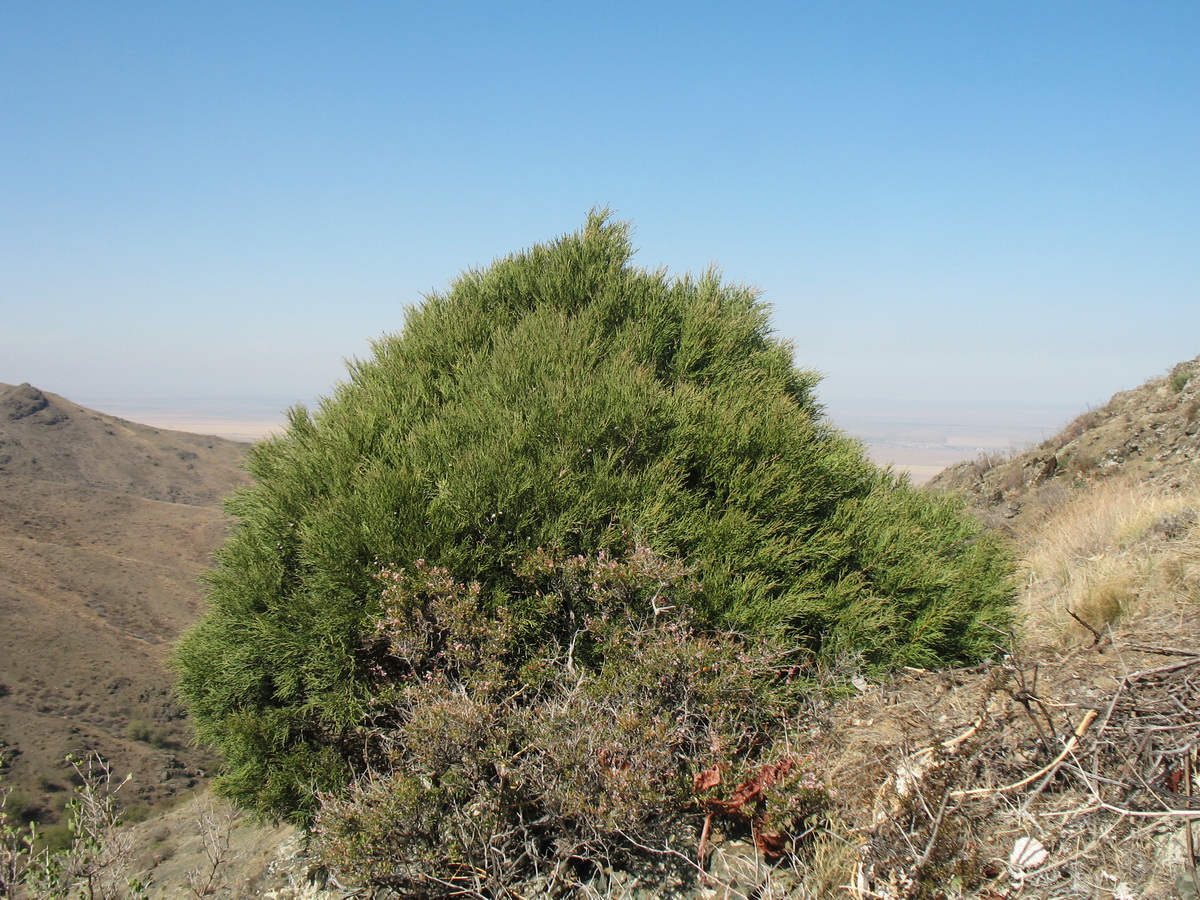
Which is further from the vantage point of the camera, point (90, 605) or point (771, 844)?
point (90, 605)

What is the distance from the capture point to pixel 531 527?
16.2 ft

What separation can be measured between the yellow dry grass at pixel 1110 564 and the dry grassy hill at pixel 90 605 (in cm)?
730

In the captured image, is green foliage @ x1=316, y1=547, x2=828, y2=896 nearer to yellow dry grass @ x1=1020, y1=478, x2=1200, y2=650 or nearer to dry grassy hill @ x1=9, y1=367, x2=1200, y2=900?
dry grassy hill @ x1=9, y1=367, x2=1200, y2=900

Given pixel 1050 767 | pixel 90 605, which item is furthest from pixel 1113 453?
pixel 90 605

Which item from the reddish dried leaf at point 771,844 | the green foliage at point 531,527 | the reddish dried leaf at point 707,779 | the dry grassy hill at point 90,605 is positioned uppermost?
the green foliage at point 531,527

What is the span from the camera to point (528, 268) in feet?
22.6

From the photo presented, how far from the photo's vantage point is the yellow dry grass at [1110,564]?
20.0 ft

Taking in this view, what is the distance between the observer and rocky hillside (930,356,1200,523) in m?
14.2

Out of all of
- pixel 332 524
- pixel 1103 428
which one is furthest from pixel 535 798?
pixel 1103 428

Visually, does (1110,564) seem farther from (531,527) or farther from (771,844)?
(531,527)

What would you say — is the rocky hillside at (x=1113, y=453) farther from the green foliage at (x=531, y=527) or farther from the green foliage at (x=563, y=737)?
the green foliage at (x=563, y=737)

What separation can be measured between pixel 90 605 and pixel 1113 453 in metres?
26.2

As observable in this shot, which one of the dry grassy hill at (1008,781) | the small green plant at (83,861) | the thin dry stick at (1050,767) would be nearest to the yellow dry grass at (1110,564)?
the dry grassy hill at (1008,781)

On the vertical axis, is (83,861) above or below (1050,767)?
below
